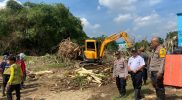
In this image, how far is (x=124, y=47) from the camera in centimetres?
2514

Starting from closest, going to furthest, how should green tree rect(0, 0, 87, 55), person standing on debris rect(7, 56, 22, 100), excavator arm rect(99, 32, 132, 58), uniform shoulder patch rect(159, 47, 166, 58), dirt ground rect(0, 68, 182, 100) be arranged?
1. uniform shoulder patch rect(159, 47, 166, 58)
2. person standing on debris rect(7, 56, 22, 100)
3. dirt ground rect(0, 68, 182, 100)
4. excavator arm rect(99, 32, 132, 58)
5. green tree rect(0, 0, 87, 55)

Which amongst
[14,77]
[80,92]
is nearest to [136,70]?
[14,77]

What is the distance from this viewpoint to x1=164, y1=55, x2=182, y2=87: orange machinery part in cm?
1137

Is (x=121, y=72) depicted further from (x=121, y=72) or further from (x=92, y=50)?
(x=92, y=50)

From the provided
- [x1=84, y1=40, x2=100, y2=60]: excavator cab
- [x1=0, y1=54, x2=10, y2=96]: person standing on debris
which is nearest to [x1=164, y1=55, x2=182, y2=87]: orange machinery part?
[x1=0, y1=54, x2=10, y2=96]: person standing on debris

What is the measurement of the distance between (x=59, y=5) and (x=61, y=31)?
3868 millimetres

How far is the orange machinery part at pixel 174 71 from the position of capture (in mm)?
11371

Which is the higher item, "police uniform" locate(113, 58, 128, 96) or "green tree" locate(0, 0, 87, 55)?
"green tree" locate(0, 0, 87, 55)

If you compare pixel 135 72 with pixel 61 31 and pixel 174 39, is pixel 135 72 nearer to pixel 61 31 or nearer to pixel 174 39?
pixel 174 39

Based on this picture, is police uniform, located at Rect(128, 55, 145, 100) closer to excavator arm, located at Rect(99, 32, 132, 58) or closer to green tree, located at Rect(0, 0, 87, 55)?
excavator arm, located at Rect(99, 32, 132, 58)

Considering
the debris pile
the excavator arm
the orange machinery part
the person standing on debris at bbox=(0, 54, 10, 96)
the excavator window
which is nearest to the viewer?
the orange machinery part

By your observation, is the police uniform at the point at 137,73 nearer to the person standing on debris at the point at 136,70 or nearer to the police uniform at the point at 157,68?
the person standing on debris at the point at 136,70

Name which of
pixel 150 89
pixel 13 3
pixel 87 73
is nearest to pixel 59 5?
pixel 13 3

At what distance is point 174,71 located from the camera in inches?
455
